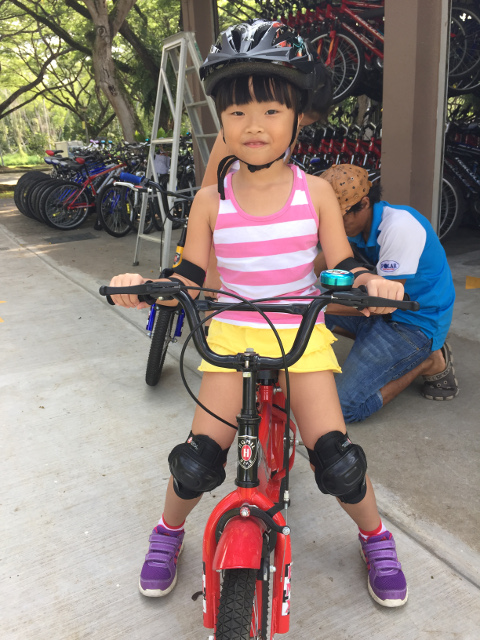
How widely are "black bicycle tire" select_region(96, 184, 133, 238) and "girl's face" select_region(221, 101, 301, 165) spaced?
6802mm

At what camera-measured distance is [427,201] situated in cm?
423

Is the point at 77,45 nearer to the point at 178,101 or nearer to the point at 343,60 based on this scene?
the point at 343,60

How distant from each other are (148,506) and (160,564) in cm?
48

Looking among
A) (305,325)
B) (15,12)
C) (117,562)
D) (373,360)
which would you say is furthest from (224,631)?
(15,12)

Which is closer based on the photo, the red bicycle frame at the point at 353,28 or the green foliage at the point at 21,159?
the red bicycle frame at the point at 353,28

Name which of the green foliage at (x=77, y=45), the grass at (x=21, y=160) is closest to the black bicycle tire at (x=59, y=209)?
the green foliage at (x=77, y=45)

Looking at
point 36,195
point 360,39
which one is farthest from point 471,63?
point 36,195

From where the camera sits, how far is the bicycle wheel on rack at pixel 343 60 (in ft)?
21.5

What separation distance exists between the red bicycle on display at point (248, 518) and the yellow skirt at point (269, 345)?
8.7 inches

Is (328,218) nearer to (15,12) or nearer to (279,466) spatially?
(279,466)

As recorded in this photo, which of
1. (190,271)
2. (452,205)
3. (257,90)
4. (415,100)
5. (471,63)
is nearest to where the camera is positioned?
(257,90)

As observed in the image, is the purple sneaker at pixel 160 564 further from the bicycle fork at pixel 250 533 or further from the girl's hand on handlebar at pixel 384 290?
the girl's hand on handlebar at pixel 384 290

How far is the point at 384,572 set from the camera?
1845mm

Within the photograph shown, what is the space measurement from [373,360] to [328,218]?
52.0 inches
